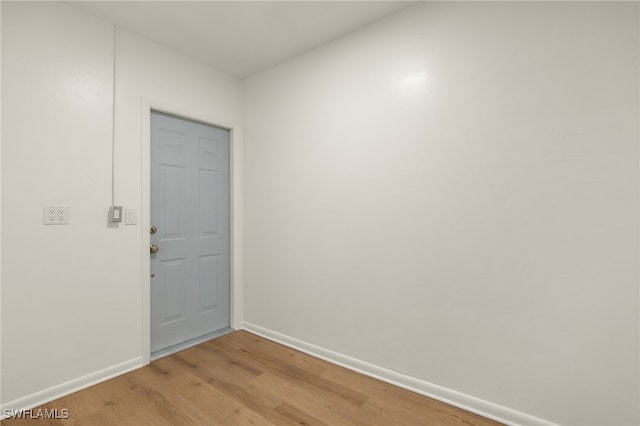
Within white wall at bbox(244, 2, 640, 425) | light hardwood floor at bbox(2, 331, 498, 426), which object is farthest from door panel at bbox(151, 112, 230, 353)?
white wall at bbox(244, 2, 640, 425)

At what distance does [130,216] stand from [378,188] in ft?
6.12

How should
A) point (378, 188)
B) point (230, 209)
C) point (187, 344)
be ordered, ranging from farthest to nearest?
1. point (230, 209)
2. point (187, 344)
3. point (378, 188)

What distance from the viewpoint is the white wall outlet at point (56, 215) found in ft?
6.14

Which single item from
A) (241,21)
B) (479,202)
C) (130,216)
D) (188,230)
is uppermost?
(241,21)

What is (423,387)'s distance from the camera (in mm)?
1924

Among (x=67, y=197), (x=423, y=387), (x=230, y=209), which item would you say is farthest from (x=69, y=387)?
(x=423, y=387)

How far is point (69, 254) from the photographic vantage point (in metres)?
1.96

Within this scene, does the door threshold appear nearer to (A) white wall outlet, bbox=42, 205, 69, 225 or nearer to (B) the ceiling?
(A) white wall outlet, bbox=42, 205, 69, 225

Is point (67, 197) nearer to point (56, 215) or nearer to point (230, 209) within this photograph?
point (56, 215)

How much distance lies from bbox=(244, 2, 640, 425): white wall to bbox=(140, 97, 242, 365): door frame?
0.67 m

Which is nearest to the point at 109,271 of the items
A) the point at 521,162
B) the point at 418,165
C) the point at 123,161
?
the point at 123,161

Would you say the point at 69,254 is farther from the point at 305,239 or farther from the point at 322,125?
the point at 322,125

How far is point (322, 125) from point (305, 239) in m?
0.97

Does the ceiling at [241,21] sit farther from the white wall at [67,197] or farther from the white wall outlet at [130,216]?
the white wall outlet at [130,216]
